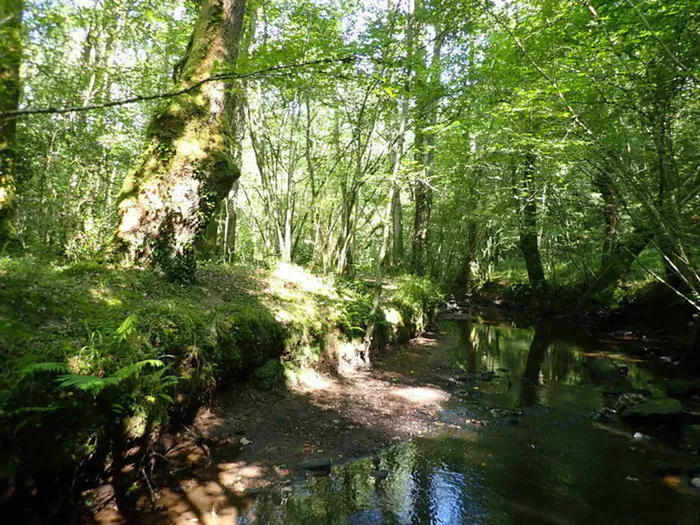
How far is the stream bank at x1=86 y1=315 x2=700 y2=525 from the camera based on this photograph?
149 inches

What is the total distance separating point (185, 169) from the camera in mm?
5992

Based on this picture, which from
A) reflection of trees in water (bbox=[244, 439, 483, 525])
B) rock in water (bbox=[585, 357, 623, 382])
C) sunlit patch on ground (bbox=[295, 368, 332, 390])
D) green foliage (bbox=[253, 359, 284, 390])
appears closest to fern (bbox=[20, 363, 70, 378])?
reflection of trees in water (bbox=[244, 439, 483, 525])

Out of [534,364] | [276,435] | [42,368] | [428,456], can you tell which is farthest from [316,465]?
[534,364]

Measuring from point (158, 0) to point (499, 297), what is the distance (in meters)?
21.6

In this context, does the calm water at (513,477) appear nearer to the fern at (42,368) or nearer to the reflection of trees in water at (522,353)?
the reflection of trees in water at (522,353)

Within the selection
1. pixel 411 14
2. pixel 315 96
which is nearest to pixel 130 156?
pixel 315 96

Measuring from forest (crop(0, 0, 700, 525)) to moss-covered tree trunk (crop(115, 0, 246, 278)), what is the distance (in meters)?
0.04

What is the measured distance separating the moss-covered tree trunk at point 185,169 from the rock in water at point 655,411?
26.8ft

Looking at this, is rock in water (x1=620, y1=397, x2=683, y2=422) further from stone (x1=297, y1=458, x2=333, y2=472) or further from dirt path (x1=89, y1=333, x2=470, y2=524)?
stone (x1=297, y1=458, x2=333, y2=472)

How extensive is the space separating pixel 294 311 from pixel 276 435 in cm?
262

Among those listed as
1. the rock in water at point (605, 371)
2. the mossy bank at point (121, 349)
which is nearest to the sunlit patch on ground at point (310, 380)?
the mossy bank at point (121, 349)

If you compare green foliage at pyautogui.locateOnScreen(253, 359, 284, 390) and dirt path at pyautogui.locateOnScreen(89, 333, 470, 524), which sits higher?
green foliage at pyautogui.locateOnScreen(253, 359, 284, 390)

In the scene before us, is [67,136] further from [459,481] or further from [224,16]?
[459,481]

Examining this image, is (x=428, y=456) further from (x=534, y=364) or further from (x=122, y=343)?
(x=534, y=364)
